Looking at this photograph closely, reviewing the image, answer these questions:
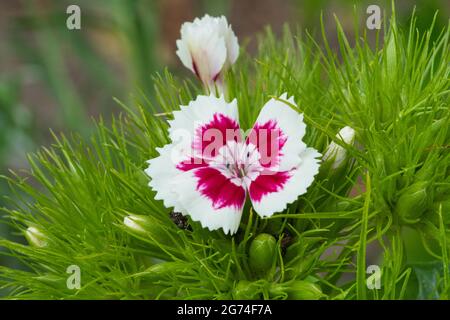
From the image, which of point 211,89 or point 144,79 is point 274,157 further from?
point 144,79

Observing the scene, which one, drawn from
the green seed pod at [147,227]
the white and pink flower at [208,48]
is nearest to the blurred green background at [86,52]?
the white and pink flower at [208,48]

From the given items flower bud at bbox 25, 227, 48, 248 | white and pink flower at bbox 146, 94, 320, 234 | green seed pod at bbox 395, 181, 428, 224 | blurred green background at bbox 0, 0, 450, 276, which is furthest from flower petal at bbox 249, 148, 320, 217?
blurred green background at bbox 0, 0, 450, 276

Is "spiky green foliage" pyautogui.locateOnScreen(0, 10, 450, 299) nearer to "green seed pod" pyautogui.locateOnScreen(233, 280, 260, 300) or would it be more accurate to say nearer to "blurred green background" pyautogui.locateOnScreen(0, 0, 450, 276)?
"green seed pod" pyautogui.locateOnScreen(233, 280, 260, 300)

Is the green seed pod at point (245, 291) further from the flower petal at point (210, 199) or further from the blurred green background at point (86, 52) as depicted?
the blurred green background at point (86, 52)

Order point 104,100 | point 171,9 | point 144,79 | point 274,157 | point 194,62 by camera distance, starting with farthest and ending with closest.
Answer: point 104,100
point 171,9
point 144,79
point 194,62
point 274,157

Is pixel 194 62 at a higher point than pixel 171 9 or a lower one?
lower
